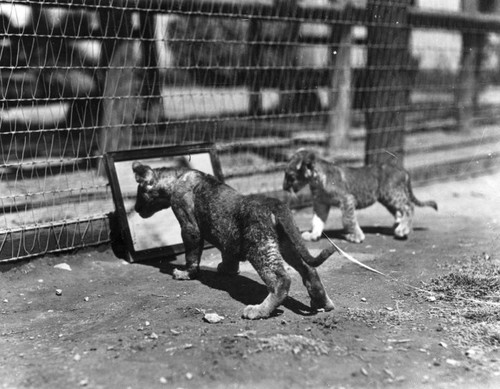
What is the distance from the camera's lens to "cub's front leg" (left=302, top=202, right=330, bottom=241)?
258 inches

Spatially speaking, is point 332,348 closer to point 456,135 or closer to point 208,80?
Answer: point 208,80

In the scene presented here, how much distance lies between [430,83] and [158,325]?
6769mm

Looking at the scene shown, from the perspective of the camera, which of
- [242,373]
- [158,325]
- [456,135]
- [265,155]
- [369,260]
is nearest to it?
[242,373]

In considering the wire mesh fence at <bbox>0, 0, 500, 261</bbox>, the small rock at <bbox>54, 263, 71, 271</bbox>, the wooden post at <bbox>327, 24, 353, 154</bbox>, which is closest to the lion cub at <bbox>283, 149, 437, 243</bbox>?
the wire mesh fence at <bbox>0, 0, 500, 261</bbox>

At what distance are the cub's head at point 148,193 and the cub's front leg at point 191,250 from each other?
383 millimetres

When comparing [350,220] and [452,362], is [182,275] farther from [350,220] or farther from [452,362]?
[452,362]

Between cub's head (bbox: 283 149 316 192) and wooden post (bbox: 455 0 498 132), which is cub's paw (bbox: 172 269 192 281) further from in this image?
wooden post (bbox: 455 0 498 132)

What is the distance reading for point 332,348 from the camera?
149 inches

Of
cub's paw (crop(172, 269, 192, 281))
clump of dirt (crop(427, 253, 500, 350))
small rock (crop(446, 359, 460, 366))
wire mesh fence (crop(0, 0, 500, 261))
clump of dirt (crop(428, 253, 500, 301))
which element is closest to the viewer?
small rock (crop(446, 359, 460, 366))

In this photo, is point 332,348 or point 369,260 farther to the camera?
point 369,260

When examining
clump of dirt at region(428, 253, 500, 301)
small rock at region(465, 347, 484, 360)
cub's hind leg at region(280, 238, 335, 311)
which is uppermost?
cub's hind leg at region(280, 238, 335, 311)

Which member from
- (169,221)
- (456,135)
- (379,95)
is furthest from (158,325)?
(456,135)

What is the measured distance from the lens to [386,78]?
8.55 metres

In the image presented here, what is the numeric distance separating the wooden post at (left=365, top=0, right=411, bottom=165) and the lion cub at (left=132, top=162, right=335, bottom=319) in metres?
3.85
